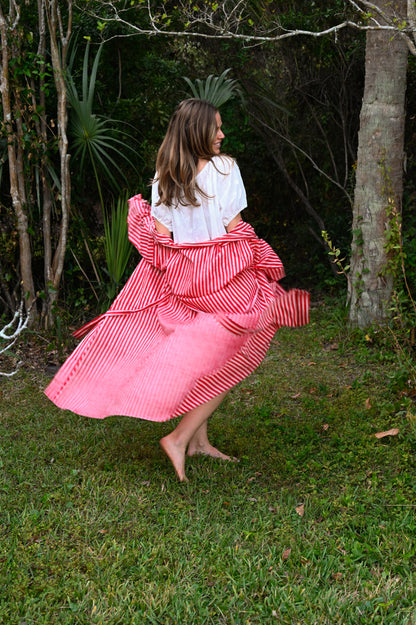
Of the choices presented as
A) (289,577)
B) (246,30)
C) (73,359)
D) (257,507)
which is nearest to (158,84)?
(246,30)

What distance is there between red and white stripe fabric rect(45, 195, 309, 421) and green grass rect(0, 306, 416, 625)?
0.46m

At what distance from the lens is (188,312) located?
10.7 feet

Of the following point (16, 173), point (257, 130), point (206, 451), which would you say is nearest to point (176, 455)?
point (206, 451)

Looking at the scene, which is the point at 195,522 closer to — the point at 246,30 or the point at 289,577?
the point at 289,577

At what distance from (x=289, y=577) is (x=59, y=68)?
14.1ft

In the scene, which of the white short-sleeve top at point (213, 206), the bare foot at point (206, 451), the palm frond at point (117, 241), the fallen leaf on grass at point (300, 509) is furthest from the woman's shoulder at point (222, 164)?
the palm frond at point (117, 241)

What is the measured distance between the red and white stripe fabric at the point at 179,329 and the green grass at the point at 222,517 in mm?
459

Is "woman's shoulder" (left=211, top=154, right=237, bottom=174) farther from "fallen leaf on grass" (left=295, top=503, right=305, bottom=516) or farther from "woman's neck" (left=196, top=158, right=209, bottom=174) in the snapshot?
"fallen leaf on grass" (left=295, top=503, right=305, bottom=516)

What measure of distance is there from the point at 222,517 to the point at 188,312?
0.98 metres

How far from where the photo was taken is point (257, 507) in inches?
120

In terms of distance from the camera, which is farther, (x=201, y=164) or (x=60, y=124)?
(x=60, y=124)

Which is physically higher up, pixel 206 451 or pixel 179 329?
pixel 179 329

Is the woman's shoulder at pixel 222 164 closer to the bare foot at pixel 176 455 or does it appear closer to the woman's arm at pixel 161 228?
the woman's arm at pixel 161 228

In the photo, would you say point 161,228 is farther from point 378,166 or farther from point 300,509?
point 378,166
